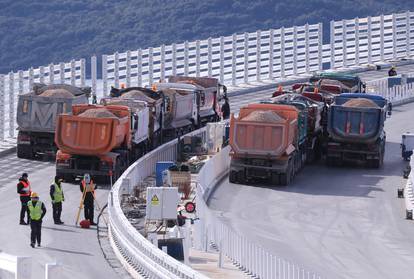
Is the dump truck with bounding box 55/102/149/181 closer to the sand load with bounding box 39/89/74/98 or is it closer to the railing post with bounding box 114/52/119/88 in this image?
the sand load with bounding box 39/89/74/98

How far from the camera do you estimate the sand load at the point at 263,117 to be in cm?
4447

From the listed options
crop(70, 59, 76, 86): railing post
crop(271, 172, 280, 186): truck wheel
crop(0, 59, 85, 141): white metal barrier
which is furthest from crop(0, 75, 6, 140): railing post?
crop(271, 172, 280, 186): truck wheel

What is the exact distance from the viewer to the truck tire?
48188mm

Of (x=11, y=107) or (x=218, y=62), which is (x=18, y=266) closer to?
(x=11, y=107)

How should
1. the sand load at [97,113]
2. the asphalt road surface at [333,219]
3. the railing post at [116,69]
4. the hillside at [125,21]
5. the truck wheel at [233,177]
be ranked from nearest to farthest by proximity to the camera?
the asphalt road surface at [333,219] → the sand load at [97,113] → the truck wheel at [233,177] → the railing post at [116,69] → the hillside at [125,21]

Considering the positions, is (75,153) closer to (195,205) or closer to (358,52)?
(195,205)

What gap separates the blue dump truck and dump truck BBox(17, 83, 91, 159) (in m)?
9.00

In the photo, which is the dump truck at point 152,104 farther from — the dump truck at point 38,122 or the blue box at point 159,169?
the blue box at point 159,169

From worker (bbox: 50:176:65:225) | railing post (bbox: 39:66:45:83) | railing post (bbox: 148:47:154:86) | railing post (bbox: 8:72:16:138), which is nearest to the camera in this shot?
worker (bbox: 50:176:65:225)

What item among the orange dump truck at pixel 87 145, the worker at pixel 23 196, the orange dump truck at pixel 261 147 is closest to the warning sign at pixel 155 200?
the worker at pixel 23 196

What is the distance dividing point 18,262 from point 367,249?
18369mm

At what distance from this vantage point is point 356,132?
4803cm

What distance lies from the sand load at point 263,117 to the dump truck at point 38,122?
6.95 m

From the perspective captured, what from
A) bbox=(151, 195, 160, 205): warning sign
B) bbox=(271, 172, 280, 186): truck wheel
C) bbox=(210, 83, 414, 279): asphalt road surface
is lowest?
bbox=(210, 83, 414, 279): asphalt road surface
